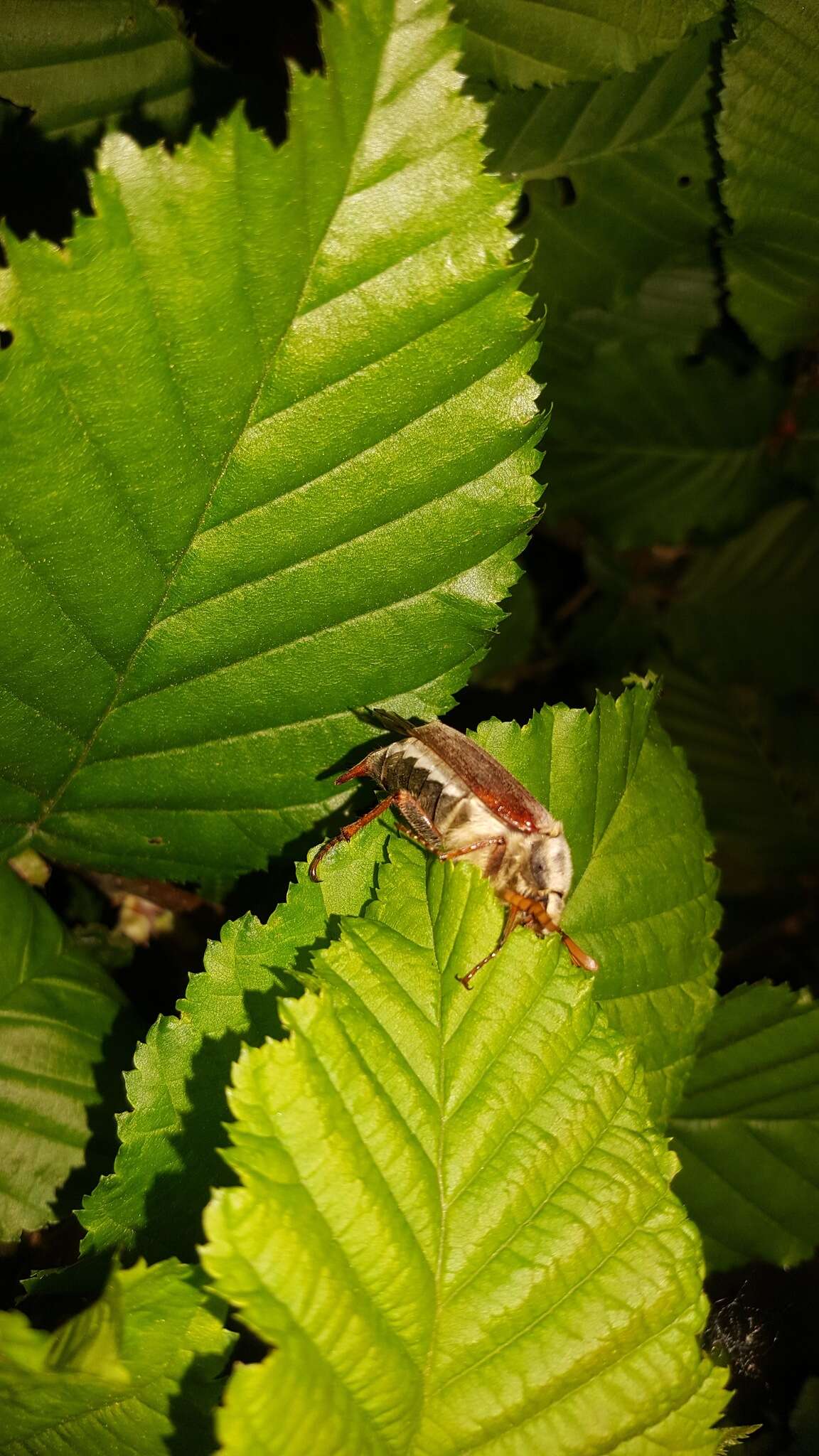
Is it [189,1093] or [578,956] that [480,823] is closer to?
[578,956]

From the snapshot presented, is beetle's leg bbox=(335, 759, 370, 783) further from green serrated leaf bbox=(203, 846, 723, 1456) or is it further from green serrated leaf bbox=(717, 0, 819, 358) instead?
green serrated leaf bbox=(717, 0, 819, 358)

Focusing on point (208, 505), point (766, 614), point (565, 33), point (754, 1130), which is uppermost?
point (565, 33)

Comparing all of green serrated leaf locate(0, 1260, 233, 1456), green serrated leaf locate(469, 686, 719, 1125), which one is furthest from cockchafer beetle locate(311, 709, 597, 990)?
green serrated leaf locate(0, 1260, 233, 1456)

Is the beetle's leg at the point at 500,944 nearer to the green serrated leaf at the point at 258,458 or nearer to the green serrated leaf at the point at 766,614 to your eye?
the green serrated leaf at the point at 258,458

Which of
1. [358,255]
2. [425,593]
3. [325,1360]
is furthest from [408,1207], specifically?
[358,255]

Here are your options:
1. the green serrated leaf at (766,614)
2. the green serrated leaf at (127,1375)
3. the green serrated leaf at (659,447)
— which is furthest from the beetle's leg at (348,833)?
the green serrated leaf at (766,614)

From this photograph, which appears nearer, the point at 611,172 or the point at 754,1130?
the point at 754,1130

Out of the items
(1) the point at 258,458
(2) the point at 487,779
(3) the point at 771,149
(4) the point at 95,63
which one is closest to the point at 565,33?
(3) the point at 771,149
